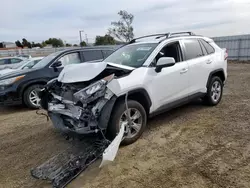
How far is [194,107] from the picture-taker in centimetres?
569

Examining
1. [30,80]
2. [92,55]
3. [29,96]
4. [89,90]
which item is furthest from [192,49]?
[29,96]

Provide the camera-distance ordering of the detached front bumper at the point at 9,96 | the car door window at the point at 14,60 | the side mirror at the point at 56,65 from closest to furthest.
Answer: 1. the detached front bumper at the point at 9,96
2. the side mirror at the point at 56,65
3. the car door window at the point at 14,60

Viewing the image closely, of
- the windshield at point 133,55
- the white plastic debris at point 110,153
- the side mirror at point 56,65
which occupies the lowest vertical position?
the white plastic debris at point 110,153

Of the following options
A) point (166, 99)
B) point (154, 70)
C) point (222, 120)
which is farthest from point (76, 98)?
point (222, 120)

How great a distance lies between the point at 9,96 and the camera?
6406 millimetres

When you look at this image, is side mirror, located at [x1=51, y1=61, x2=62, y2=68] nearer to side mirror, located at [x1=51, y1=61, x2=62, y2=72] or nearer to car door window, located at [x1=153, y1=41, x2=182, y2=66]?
side mirror, located at [x1=51, y1=61, x2=62, y2=72]

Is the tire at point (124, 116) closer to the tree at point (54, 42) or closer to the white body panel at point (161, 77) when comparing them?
the white body panel at point (161, 77)

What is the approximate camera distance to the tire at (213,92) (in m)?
5.41

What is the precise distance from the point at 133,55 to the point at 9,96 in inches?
156

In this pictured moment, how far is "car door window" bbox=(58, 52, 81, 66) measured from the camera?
718 cm

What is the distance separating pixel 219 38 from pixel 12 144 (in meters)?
20.2

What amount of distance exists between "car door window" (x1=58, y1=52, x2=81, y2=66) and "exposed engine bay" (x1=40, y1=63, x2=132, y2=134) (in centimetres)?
352

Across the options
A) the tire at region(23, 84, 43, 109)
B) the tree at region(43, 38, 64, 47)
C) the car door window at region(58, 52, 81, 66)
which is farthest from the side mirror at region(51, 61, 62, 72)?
the tree at region(43, 38, 64, 47)

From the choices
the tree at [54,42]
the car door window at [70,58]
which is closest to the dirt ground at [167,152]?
the car door window at [70,58]
